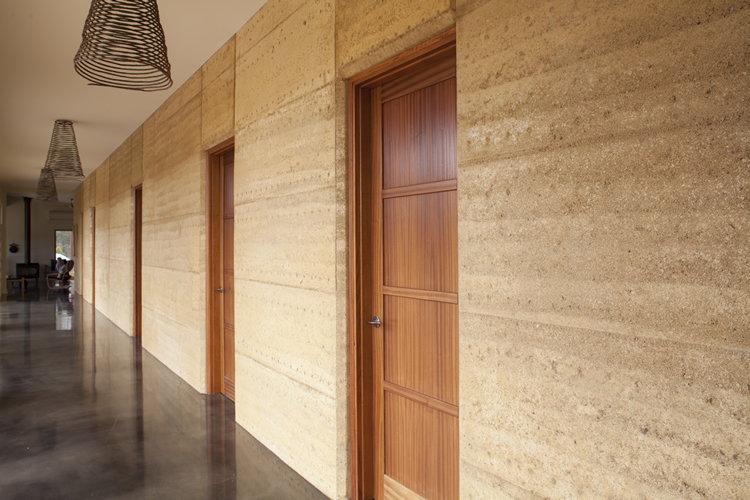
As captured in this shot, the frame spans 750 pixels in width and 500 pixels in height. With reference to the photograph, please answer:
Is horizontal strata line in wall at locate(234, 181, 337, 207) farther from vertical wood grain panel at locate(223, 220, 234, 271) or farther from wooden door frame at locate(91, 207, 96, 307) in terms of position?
wooden door frame at locate(91, 207, 96, 307)

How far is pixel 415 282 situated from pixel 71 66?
490cm

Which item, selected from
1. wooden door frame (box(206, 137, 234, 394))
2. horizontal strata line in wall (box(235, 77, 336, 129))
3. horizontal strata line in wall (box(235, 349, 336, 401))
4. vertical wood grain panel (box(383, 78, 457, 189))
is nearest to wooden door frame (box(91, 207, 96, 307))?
wooden door frame (box(206, 137, 234, 394))

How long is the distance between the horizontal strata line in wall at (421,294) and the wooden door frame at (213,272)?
280cm

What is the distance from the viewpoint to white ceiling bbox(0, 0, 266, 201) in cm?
372

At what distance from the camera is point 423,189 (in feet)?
7.72

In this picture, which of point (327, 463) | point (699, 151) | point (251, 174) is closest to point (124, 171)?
point (251, 174)

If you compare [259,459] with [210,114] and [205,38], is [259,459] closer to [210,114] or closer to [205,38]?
[210,114]

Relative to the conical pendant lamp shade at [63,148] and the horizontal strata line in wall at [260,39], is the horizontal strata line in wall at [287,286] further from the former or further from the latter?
the conical pendant lamp shade at [63,148]

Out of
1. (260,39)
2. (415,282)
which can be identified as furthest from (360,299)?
(260,39)

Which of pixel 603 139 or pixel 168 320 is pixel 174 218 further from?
pixel 603 139

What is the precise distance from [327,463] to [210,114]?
3.59m

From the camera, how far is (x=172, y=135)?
5809 mm

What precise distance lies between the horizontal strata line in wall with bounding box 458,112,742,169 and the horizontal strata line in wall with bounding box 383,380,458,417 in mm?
1192

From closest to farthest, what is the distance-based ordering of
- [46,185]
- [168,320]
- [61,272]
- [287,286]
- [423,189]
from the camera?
[423,189]
[287,286]
[168,320]
[46,185]
[61,272]
